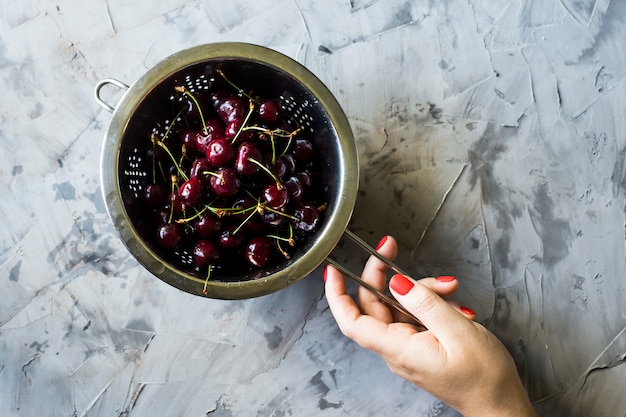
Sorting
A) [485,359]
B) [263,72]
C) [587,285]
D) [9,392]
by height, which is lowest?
[587,285]

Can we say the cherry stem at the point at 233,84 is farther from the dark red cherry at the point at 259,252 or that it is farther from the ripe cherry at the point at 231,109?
the dark red cherry at the point at 259,252

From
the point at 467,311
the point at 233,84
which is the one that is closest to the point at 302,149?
the point at 233,84

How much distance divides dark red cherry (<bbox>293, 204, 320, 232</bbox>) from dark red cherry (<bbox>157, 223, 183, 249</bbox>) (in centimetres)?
16

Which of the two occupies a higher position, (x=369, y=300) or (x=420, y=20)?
(x=420, y=20)

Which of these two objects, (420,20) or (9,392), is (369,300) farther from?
(9,392)

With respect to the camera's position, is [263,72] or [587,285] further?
[587,285]

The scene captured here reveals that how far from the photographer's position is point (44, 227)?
94 centimetres

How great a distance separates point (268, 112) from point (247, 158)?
82 mm

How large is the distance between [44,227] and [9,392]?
0.26 meters

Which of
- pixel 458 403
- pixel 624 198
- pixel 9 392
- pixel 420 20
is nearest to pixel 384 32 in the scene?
pixel 420 20

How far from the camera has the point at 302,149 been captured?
0.84 metres

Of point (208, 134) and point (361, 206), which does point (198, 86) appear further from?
point (361, 206)

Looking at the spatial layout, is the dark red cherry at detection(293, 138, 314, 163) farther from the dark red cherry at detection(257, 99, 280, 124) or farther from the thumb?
the thumb

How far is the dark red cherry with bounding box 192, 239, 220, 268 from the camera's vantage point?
79 cm
